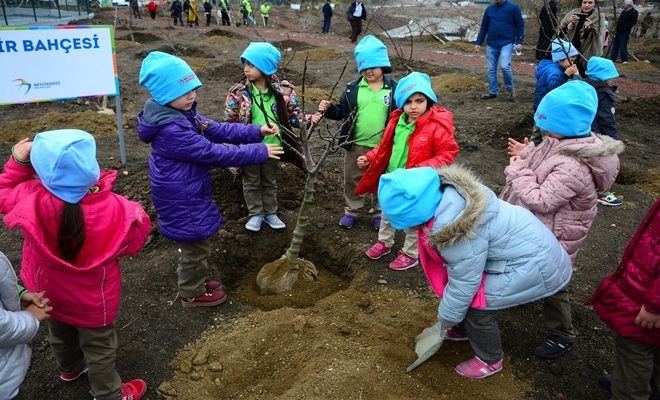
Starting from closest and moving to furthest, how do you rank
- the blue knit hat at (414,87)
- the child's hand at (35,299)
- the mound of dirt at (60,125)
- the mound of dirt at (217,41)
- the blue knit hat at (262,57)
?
1. the child's hand at (35,299)
2. the blue knit hat at (414,87)
3. the blue knit hat at (262,57)
4. the mound of dirt at (60,125)
5. the mound of dirt at (217,41)

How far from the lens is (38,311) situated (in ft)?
7.40

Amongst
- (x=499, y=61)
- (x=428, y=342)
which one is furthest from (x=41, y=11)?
(x=428, y=342)

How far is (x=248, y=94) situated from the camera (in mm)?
4227

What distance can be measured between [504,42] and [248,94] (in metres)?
6.96

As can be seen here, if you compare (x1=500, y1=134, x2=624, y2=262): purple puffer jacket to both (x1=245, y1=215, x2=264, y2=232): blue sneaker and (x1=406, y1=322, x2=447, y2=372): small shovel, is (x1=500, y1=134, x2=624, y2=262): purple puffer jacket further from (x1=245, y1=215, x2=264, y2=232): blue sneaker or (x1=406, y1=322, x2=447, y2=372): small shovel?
(x1=245, y1=215, x2=264, y2=232): blue sneaker

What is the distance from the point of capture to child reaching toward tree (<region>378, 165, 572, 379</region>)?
2.41 m

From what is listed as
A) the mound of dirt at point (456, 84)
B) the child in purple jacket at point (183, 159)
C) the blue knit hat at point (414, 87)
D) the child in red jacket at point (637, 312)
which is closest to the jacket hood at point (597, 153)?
the child in red jacket at point (637, 312)

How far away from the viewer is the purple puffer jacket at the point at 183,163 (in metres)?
3.07

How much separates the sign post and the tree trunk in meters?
3.27

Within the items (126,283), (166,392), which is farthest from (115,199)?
(126,283)

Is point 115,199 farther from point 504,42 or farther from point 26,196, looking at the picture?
point 504,42

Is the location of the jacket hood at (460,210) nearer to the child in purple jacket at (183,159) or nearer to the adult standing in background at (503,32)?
the child in purple jacket at (183,159)

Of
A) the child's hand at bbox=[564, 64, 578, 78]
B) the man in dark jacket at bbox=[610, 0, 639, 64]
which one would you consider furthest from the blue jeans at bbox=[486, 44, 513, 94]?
the man in dark jacket at bbox=[610, 0, 639, 64]

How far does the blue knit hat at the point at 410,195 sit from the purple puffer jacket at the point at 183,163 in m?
1.21
